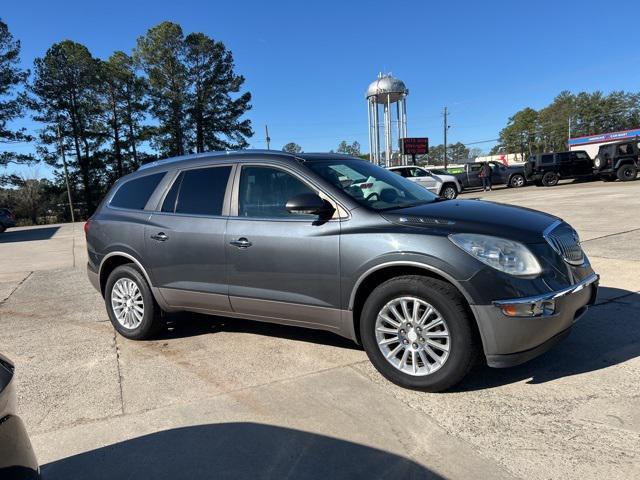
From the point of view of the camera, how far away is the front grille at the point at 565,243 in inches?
136

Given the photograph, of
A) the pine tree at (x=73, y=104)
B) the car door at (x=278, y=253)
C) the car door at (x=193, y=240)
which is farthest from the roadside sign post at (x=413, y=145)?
the car door at (x=278, y=253)

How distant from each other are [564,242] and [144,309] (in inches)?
150

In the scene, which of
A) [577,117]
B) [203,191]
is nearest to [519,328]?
[203,191]

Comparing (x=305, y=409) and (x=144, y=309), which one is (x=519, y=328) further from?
(x=144, y=309)

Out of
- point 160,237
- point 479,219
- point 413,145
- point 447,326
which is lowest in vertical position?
point 447,326

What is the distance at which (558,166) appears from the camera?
26516 millimetres

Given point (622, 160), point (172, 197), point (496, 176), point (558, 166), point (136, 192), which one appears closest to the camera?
point (172, 197)

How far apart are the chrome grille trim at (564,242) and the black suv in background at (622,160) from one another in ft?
80.0

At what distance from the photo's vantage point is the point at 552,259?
3.33m

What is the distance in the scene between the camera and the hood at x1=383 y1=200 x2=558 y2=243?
334 cm

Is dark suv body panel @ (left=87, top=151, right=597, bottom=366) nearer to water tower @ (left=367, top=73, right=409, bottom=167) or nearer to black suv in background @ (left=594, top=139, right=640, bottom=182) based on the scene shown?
black suv in background @ (left=594, top=139, right=640, bottom=182)

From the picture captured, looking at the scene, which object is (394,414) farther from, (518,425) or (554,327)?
(554,327)

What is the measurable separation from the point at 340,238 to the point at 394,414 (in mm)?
1293

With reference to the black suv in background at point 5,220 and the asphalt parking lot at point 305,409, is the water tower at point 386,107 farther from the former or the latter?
the asphalt parking lot at point 305,409
